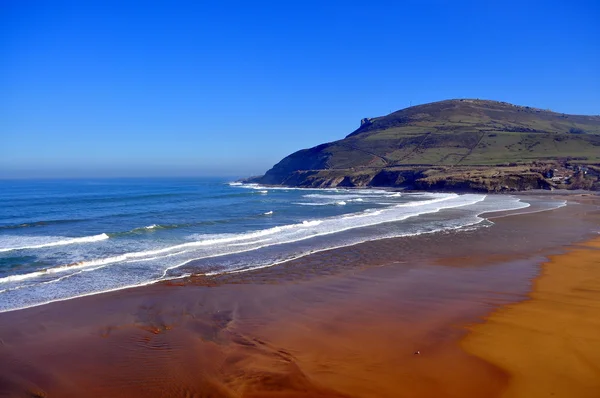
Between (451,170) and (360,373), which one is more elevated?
(451,170)

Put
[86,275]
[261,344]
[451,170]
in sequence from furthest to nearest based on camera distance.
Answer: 1. [451,170]
2. [86,275]
3. [261,344]

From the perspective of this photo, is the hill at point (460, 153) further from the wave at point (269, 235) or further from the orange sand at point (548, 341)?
the orange sand at point (548, 341)

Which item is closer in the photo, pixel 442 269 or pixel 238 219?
pixel 442 269

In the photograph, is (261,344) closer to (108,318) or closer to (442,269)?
(108,318)

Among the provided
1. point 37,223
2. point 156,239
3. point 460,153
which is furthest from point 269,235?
point 460,153

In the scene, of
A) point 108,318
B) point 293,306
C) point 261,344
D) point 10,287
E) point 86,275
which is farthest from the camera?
point 86,275

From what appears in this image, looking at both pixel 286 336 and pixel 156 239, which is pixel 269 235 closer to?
pixel 156 239

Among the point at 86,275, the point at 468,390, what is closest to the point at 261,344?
the point at 468,390
